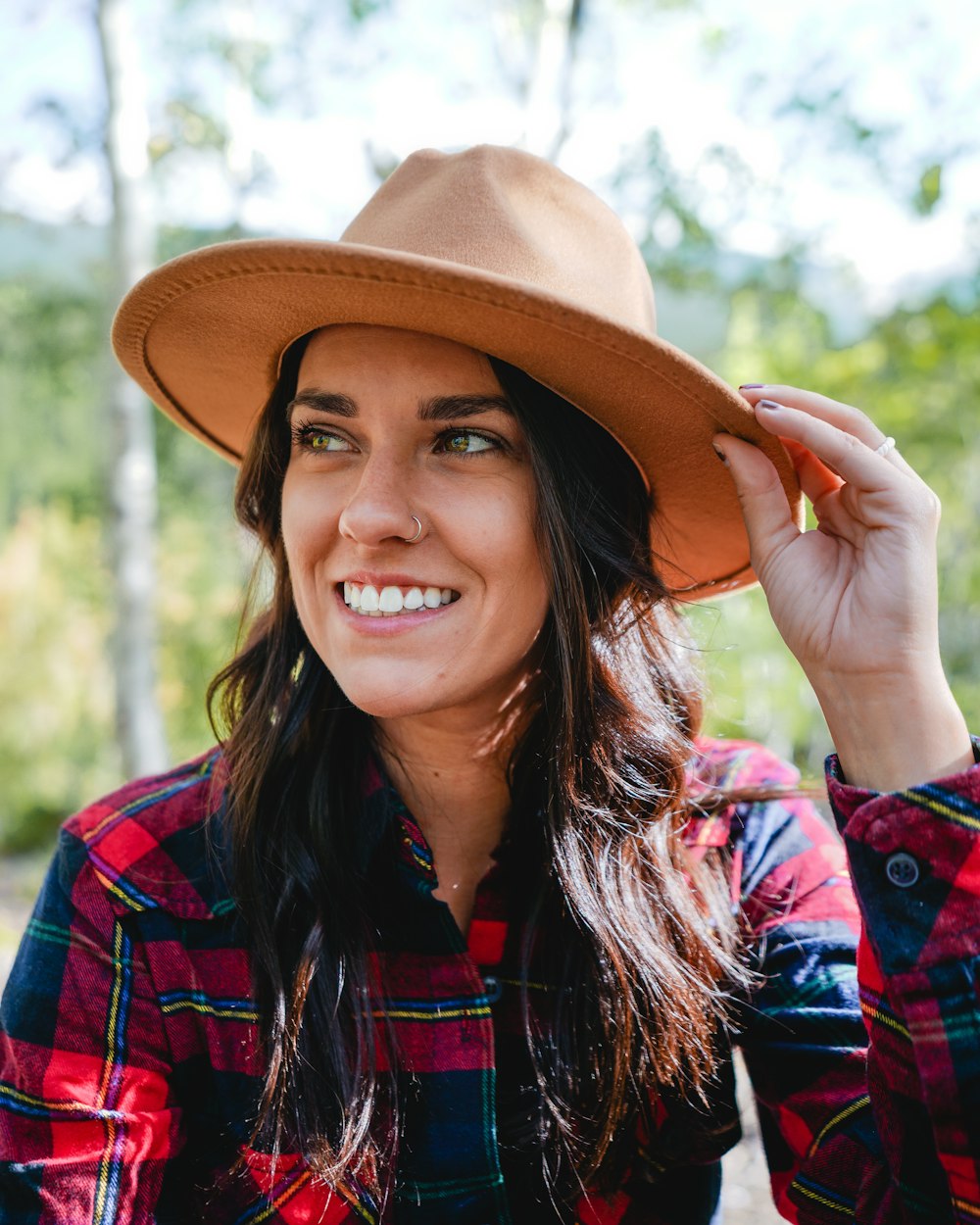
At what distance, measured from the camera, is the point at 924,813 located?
1.45 metres

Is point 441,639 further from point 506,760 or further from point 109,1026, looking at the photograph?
point 109,1026

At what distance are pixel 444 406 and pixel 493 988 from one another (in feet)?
3.35

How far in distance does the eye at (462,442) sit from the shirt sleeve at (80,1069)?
2.93ft

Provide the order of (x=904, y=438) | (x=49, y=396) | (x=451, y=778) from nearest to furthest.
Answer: (x=451, y=778) < (x=904, y=438) < (x=49, y=396)

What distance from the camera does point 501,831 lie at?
207 cm

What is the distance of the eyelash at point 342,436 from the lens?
5.74 ft

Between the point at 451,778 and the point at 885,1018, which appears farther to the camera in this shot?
the point at 451,778

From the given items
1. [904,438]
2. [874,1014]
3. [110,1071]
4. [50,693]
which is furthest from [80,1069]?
[50,693]

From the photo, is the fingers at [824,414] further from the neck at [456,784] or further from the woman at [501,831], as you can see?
the neck at [456,784]

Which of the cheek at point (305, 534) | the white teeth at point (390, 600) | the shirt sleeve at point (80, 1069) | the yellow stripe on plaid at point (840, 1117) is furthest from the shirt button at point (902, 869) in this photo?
the shirt sleeve at point (80, 1069)

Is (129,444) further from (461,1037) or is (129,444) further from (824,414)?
(824,414)

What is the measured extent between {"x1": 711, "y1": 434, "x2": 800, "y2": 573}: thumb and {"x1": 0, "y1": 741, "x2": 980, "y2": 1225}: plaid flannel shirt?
0.39 metres

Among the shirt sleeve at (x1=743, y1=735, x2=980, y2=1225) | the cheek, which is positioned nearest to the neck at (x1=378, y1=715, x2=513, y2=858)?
the cheek

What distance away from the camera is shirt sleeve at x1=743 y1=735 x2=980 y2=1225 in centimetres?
142
